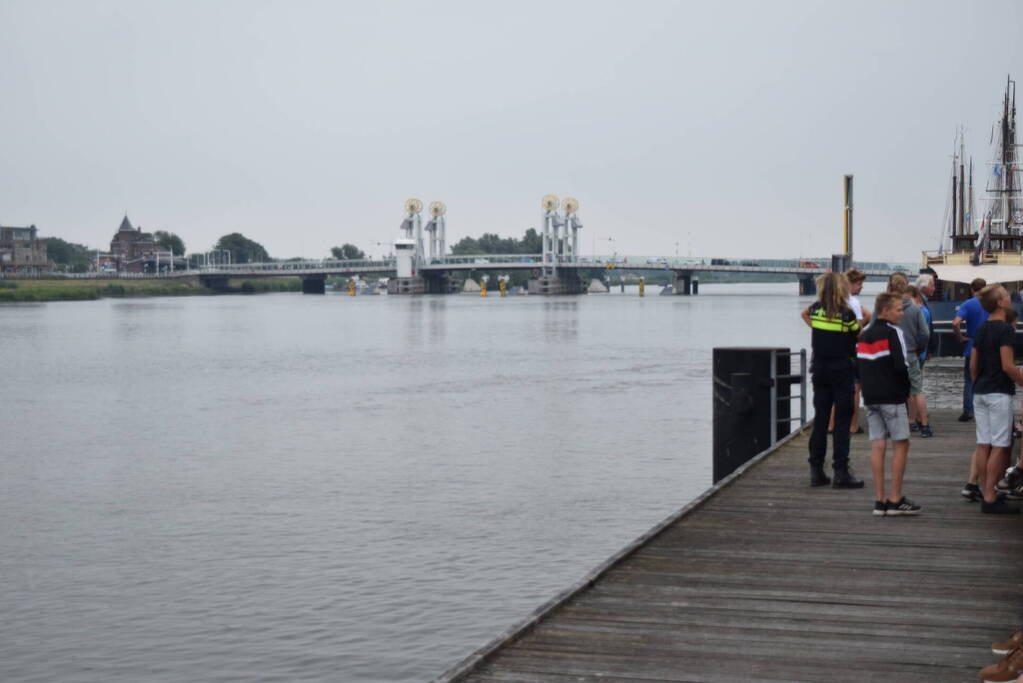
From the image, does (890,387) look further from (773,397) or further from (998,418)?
(773,397)

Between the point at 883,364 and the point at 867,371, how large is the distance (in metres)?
0.13

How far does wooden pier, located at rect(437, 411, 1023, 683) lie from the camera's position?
6.70m

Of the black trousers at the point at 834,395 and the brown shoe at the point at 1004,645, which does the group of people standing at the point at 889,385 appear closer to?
the black trousers at the point at 834,395

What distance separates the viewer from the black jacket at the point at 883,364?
32.9ft

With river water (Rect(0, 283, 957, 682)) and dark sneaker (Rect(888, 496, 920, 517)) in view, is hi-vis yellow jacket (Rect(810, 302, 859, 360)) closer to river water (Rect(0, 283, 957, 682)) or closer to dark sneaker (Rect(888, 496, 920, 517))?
dark sneaker (Rect(888, 496, 920, 517))

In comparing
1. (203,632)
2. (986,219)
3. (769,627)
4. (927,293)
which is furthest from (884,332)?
(986,219)

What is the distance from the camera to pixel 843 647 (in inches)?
276

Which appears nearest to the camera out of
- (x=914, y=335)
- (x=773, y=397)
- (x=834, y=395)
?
(x=834, y=395)

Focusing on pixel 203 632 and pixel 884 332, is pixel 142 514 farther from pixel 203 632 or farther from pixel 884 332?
pixel 884 332

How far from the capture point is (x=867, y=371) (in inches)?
400

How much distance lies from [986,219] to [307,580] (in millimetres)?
44769

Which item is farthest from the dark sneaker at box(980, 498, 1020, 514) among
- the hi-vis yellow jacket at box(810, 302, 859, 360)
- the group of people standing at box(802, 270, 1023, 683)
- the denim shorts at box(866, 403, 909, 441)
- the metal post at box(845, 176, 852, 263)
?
the metal post at box(845, 176, 852, 263)

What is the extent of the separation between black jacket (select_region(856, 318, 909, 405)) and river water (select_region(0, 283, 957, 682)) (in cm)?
432

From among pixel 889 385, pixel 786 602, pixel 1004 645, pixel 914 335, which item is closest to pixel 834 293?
pixel 889 385
